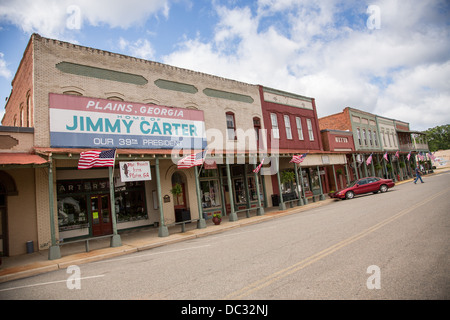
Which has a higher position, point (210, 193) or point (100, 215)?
point (210, 193)

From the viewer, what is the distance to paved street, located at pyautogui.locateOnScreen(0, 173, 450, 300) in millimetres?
4047

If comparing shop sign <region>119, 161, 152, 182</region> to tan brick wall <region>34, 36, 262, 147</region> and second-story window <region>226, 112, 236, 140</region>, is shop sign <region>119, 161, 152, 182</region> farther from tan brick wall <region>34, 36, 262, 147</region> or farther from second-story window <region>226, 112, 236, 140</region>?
second-story window <region>226, 112, 236, 140</region>

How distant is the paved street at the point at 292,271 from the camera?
4.05 m

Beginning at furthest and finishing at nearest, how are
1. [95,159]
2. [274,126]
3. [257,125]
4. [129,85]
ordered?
[274,126] < [257,125] < [129,85] < [95,159]

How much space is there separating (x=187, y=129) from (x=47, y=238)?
8.83 meters

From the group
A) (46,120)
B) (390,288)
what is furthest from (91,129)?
(390,288)

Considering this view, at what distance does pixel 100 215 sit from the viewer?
13.8 m

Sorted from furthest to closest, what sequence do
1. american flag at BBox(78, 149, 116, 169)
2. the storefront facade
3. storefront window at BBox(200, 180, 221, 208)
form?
1. storefront window at BBox(200, 180, 221, 208)
2. the storefront facade
3. american flag at BBox(78, 149, 116, 169)

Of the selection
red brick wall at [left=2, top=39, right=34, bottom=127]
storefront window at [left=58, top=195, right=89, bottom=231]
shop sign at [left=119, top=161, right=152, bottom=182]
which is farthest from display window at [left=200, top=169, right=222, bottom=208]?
red brick wall at [left=2, top=39, right=34, bottom=127]

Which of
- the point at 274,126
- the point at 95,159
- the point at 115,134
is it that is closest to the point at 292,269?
the point at 95,159

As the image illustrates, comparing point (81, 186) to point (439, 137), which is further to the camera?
point (439, 137)

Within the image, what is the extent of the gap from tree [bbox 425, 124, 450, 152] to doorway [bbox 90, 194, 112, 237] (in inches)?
4515

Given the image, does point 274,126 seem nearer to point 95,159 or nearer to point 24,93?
point 95,159

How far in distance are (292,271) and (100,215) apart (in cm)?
1168
